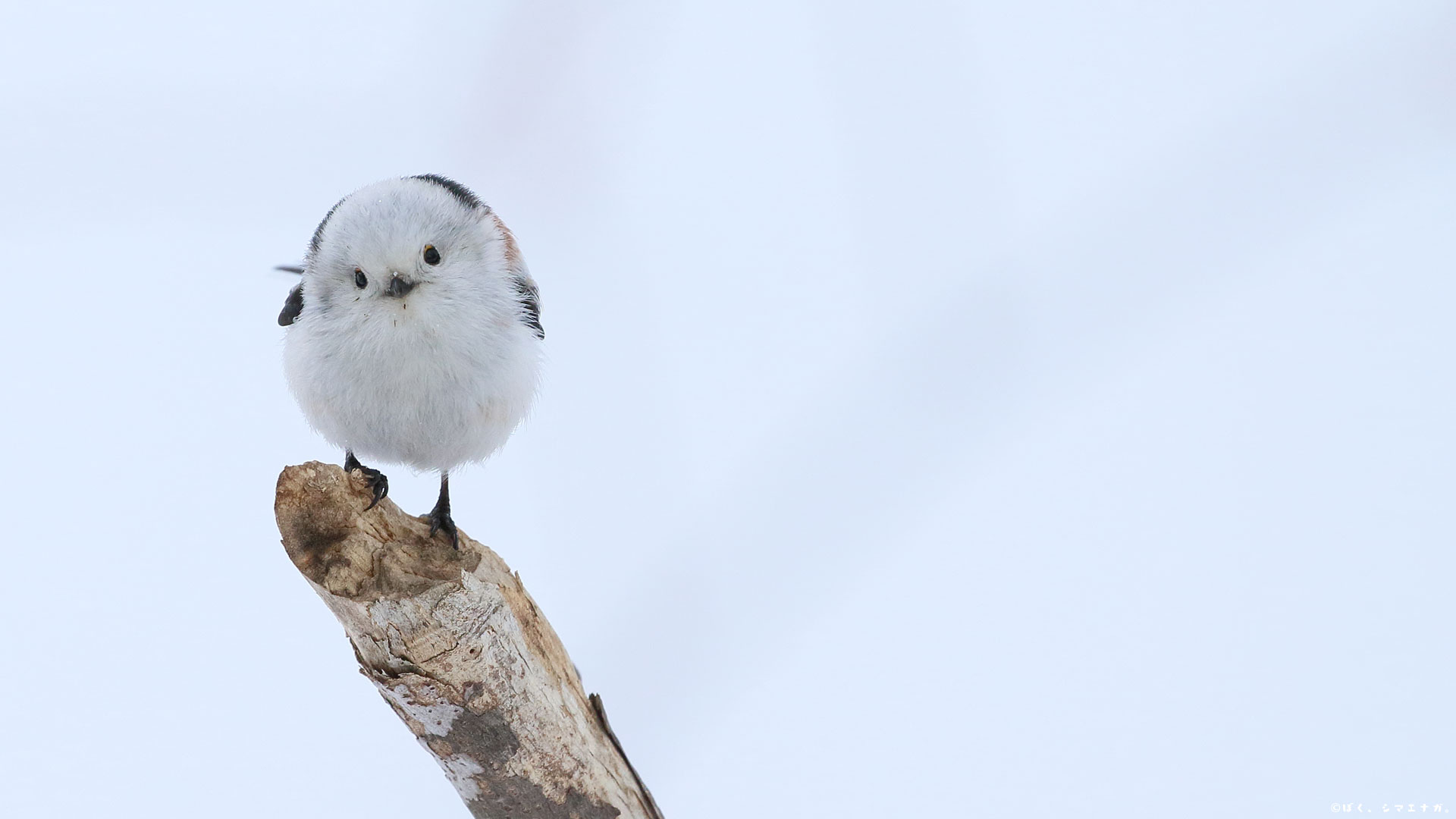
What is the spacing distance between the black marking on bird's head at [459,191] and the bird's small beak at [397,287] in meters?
0.21

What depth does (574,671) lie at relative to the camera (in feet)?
6.08

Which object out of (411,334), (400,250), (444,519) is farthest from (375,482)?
(400,250)

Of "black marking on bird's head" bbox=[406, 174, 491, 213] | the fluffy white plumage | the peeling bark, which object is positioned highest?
"black marking on bird's head" bbox=[406, 174, 491, 213]

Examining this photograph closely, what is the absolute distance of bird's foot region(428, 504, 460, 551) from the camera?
1.77 metres

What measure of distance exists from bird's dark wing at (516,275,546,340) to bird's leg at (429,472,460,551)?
344mm

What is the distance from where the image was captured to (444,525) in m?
1.84

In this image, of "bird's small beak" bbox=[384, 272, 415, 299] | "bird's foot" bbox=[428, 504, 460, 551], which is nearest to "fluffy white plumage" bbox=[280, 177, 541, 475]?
"bird's small beak" bbox=[384, 272, 415, 299]

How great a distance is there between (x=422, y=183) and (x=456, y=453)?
0.49 meters

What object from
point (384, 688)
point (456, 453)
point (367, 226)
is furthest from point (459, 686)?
point (367, 226)

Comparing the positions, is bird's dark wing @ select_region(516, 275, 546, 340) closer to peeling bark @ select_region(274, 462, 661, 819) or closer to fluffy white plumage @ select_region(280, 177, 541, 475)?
fluffy white plumage @ select_region(280, 177, 541, 475)

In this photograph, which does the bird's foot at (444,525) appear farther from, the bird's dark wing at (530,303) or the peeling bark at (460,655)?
the bird's dark wing at (530,303)

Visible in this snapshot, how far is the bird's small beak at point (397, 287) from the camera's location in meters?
1.81

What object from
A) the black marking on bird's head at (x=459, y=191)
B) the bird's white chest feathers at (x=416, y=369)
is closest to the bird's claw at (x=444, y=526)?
the bird's white chest feathers at (x=416, y=369)

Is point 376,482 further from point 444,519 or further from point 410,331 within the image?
point 410,331
